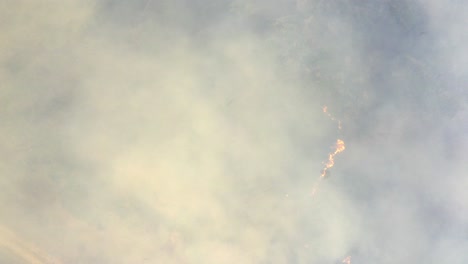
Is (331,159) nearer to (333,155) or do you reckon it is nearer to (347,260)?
(333,155)

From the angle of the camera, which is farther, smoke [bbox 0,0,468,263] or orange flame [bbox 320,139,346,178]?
orange flame [bbox 320,139,346,178]

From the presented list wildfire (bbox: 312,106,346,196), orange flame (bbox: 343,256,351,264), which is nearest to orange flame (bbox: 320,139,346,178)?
wildfire (bbox: 312,106,346,196)

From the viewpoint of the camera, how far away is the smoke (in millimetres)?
3900

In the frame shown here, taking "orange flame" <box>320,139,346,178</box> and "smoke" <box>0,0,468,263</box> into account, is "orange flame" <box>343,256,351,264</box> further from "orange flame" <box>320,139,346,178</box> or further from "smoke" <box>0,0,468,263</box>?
"orange flame" <box>320,139,346,178</box>

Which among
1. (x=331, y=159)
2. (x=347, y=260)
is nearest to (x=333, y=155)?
(x=331, y=159)

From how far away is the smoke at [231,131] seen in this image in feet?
12.8

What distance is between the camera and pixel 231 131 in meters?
4.08

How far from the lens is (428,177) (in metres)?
4.19

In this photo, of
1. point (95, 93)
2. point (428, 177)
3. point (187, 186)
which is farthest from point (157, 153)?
point (428, 177)

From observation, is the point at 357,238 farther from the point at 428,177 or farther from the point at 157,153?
the point at 157,153

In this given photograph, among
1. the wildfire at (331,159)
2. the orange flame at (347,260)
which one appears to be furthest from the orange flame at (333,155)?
the orange flame at (347,260)

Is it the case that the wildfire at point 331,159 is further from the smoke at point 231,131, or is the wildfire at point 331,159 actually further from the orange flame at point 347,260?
the orange flame at point 347,260

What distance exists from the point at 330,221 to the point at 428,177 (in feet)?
3.36

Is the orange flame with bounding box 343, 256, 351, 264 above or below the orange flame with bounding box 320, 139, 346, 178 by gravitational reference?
below
